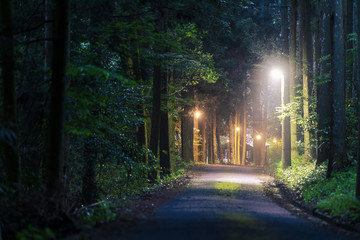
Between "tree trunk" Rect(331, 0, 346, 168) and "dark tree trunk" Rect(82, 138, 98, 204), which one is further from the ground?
"tree trunk" Rect(331, 0, 346, 168)

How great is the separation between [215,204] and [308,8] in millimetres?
20436

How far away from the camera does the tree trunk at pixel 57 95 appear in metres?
8.20

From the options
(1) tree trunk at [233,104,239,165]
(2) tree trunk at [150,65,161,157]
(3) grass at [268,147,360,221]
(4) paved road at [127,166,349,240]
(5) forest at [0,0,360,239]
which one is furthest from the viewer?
(1) tree trunk at [233,104,239,165]

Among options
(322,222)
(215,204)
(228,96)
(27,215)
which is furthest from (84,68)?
(228,96)

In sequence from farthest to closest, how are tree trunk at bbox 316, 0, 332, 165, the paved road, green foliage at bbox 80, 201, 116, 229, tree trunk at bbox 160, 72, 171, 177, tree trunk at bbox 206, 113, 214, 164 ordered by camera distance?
tree trunk at bbox 206, 113, 214, 164 → tree trunk at bbox 160, 72, 171, 177 → tree trunk at bbox 316, 0, 332, 165 → green foliage at bbox 80, 201, 116, 229 → the paved road

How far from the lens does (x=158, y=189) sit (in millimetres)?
15891

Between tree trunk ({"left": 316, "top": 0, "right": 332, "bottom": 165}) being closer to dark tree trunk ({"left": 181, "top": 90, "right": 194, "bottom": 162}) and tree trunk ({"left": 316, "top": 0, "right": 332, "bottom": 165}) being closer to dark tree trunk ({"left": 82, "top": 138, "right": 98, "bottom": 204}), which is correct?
dark tree trunk ({"left": 82, "top": 138, "right": 98, "bottom": 204})

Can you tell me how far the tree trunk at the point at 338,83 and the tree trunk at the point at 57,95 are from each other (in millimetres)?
11126

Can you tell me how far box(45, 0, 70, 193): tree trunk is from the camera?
26.9 ft

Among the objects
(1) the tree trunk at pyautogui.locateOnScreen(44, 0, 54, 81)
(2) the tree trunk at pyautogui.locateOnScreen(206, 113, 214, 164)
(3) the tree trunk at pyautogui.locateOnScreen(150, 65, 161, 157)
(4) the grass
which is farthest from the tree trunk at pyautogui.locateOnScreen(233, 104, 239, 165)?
(1) the tree trunk at pyautogui.locateOnScreen(44, 0, 54, 81)

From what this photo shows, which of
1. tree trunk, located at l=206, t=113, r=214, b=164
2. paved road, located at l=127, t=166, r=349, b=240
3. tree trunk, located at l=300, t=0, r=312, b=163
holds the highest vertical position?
tree trunk, located at l=300, t=0, r=312, b=163

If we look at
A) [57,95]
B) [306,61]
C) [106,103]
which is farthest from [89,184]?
[306,61]

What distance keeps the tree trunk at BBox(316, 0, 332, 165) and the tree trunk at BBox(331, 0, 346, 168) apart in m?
2.40

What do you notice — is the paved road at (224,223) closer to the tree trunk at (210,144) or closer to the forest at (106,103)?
the forest at (106,103)
